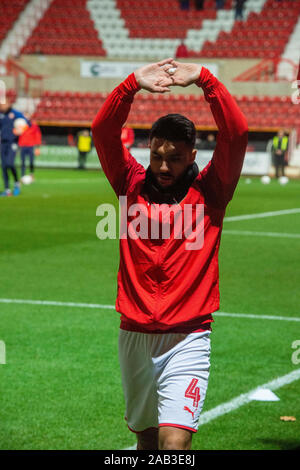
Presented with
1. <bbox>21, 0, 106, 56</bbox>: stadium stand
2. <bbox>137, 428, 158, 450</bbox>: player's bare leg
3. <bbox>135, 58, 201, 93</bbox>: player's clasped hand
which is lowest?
<bbox>137, 428, 158, 450</bbox>: player's bare leg

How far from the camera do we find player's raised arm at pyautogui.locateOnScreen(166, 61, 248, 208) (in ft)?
12.0

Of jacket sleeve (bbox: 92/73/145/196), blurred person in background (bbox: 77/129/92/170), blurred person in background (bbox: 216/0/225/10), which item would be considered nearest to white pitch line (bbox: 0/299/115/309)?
jacket sleeve (bbox: 92/73/145/196)

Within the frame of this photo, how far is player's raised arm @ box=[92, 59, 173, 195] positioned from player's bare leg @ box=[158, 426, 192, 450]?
1.13 m

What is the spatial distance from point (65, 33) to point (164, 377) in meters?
45.0

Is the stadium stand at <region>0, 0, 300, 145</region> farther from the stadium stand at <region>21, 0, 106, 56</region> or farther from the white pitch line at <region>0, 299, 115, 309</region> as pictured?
the white pitch line at <region>0, 299, 115, 309</region>

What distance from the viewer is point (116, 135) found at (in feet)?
12.7

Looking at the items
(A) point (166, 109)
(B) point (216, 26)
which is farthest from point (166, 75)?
(B) point (216, 26)

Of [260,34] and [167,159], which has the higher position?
[260,34]

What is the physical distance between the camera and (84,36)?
46.6m

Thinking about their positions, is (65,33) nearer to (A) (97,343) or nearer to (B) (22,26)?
(B) (22,26)

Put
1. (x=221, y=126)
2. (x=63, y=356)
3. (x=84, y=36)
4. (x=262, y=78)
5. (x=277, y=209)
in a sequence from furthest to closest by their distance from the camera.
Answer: (x=84, y=36) → (x=262, y=78) → (x=277, y=209) → (x=63, y=356) → (x=221, y=126)

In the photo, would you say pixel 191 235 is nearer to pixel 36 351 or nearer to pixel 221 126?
pixel 221 126
